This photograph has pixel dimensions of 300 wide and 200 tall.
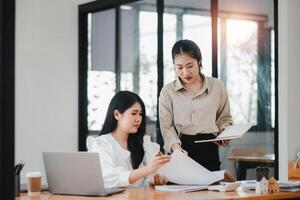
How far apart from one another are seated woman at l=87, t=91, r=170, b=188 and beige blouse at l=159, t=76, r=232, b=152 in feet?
3.55

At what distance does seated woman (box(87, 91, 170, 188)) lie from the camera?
9.53 ft

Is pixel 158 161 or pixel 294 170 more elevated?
pixel 158 161

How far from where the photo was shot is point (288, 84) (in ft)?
14.9

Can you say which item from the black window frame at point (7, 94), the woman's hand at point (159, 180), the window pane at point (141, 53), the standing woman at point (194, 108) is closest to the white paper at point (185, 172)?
the woman's hand at point (159, 180)

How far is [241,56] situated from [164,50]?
0.76 metres

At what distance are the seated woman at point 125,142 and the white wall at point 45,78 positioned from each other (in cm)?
281

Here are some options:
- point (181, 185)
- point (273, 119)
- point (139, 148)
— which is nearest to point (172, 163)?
point (181, 185)

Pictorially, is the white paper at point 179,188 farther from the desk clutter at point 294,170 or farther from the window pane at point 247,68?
the window pane at point 247,68

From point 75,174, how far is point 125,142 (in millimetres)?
600

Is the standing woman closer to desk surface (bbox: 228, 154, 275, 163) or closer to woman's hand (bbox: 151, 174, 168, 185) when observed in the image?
desk surface (bbox: 228, 154, 275, 163)

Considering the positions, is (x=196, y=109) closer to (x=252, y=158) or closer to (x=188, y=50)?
(x=188, y=50)

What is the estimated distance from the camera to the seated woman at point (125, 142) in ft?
9.53

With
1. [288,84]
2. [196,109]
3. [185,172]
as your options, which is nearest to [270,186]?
[185,172]

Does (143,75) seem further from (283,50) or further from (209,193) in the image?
(209,193)
